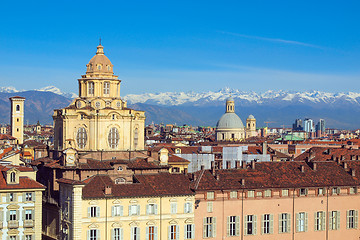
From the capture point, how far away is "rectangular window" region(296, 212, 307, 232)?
7512 cm

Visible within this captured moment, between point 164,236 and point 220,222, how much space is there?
→ 18.3 ft

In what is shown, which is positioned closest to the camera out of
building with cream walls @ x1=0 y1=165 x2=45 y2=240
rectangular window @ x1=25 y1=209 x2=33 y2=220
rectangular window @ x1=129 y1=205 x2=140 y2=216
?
building with cream walls @ x1=0 y1=165 x2=45 y2=240

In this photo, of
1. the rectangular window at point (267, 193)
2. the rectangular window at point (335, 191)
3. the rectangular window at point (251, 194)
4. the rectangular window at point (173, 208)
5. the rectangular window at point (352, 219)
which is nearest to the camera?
the rectangular window at point (173, 208)

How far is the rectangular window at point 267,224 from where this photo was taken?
73375 millimetres

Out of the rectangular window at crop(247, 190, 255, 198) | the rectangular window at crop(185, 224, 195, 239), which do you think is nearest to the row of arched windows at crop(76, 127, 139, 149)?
the rectangular window at crop(185, 224, 195, 239)

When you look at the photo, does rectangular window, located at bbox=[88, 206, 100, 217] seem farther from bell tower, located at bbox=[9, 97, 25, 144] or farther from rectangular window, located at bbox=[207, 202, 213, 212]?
bell tower, located at bbox=[9, 97, 25, 144]

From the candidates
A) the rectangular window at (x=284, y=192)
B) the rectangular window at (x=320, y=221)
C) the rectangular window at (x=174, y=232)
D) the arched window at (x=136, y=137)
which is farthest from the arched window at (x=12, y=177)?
the rectangular window at (x=320, y=221)

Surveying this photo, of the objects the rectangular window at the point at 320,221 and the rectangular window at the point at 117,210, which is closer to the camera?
the rectangular window at the point at 117,210

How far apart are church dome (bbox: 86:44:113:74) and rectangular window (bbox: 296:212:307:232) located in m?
24.2

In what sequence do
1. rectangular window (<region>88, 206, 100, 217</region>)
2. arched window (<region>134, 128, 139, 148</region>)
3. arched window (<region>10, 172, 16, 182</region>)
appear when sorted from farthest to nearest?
arched window (<region>134, 128, 139, 148</region>) < arched window (<region>10, 172, 16, 182</region>) < rectangular window (<region>88, 206, 100, 217</region>)

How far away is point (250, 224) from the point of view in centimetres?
7294

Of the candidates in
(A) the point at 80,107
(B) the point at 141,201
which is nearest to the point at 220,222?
(B) the point at 141,201

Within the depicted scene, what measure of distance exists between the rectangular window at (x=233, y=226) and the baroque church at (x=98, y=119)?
13777mm

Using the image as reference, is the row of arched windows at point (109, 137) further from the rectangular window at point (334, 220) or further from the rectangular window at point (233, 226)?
the rectangular window at point (334, 220)
